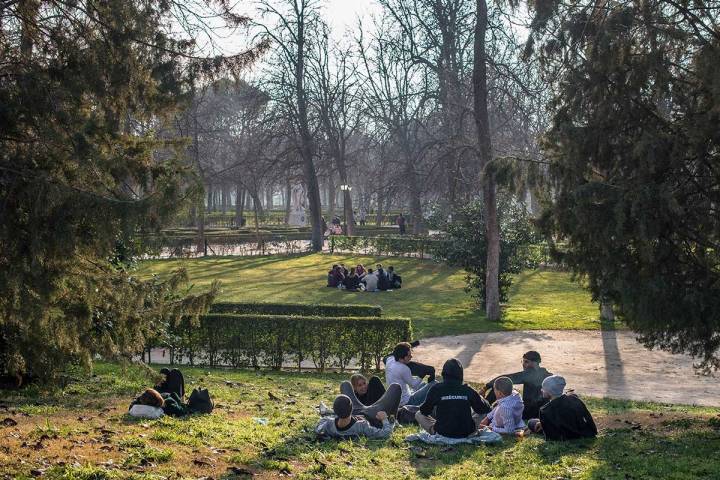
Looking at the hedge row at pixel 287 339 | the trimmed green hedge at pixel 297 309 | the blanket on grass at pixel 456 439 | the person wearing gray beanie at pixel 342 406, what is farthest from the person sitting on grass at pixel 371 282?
the person wearing gray beanie at pixel 342 406

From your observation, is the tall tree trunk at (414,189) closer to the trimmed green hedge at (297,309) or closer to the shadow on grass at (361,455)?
the trimmed green hedge at (297,309)

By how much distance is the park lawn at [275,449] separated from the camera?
712cm

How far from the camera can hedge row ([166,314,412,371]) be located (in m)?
15.0

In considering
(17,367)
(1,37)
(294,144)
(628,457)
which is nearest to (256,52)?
(1,37)

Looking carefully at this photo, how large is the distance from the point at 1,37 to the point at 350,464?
582 centimetres

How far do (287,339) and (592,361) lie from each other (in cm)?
634

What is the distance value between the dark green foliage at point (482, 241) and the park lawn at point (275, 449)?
12529mm

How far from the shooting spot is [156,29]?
9.49m

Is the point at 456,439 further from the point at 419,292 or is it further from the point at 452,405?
the point at 419,292

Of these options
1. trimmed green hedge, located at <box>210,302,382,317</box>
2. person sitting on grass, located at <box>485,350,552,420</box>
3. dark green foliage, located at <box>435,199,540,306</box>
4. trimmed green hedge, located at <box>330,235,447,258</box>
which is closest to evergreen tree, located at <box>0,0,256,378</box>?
person sitting on grass, located at <box>485,350,552,420</box>

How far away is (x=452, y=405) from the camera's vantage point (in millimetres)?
8680

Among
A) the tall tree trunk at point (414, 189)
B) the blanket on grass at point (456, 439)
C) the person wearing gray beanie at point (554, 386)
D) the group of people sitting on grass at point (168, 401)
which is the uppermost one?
the tall tree trunk at point (414, 189)

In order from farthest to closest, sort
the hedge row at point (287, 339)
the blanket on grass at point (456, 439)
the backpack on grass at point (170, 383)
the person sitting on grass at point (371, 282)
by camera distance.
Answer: the person sitting on grass at point (371, 282)
the hedge row at point (287, 339)
the backpack on grass at point (170, 383)
the blanket on grass at point (456, 439)

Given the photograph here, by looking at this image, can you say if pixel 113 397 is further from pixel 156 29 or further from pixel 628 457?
pixel 628 457
